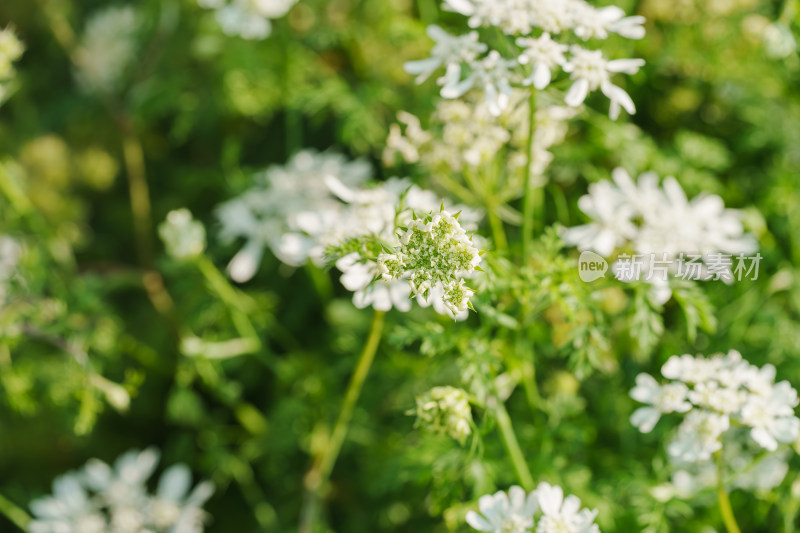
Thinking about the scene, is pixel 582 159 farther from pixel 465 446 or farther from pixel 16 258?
pixel 16 258

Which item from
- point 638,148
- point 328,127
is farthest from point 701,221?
point 328,127

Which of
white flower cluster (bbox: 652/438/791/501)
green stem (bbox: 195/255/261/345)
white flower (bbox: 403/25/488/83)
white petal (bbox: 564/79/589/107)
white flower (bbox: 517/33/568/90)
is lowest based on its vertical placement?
white flower cluster (bbox: 652/438/791/501)

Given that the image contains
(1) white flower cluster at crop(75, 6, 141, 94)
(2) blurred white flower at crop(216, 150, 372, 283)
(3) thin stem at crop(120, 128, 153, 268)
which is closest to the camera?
(2) blurred white flower at crop(216, 150, 372, 283)

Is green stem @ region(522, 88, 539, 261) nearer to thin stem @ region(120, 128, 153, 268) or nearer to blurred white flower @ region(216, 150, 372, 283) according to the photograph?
blurred white flower @ region(216, 150, 372, 283)

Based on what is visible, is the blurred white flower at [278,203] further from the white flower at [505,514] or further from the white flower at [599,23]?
the white flower at [505,514]

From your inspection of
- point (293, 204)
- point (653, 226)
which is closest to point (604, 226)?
point (653, 226)

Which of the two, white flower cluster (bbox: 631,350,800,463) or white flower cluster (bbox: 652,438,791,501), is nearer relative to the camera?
white flower cluster (bbox: 631,350,800,463)

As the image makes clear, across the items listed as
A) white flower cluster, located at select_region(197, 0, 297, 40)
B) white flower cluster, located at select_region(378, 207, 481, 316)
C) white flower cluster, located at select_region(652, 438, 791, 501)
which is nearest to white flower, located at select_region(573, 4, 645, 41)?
white flower cluster, located at select_region(378, 207, 481, 316)
